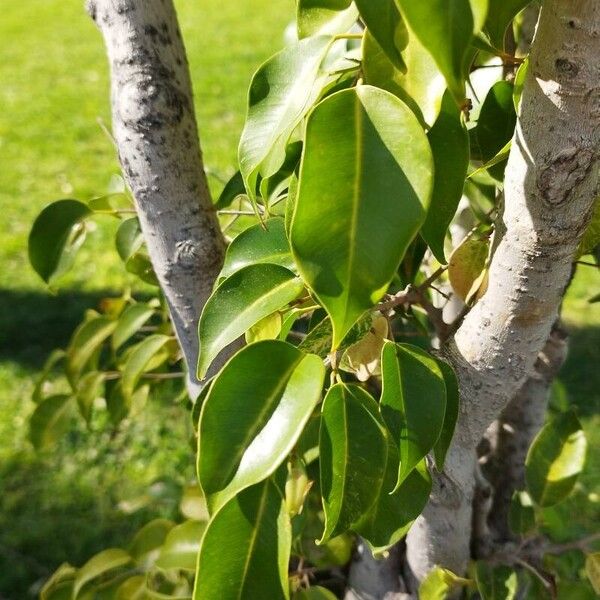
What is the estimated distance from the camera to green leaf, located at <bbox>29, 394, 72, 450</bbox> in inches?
53.3

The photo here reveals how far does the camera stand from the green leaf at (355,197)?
18.2 inches

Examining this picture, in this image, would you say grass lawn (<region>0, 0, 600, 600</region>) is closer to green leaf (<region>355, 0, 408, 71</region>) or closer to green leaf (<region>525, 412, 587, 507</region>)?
green leaf (<region>525, 412, 587, 507</region>)

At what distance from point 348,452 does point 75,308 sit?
2641 mm

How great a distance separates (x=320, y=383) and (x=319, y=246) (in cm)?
13

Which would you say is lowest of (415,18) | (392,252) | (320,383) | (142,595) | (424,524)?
(142,595)

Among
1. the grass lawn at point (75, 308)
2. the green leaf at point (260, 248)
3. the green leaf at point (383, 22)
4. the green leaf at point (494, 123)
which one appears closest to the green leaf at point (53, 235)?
the grass lawn at point (75, 308)

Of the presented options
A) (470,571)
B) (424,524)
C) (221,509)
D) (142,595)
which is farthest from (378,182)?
(142,595)

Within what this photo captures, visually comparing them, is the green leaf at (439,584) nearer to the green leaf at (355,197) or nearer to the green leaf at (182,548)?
the green leaf at (182,548)

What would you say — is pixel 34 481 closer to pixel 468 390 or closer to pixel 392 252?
pixel 468 390

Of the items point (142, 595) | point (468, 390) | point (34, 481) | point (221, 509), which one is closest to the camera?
point (221, 509)

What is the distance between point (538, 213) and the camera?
582 mm

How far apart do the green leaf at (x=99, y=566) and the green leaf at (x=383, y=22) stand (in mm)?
963

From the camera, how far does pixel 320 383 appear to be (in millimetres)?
560

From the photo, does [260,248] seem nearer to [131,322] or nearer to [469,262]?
[469,262]
